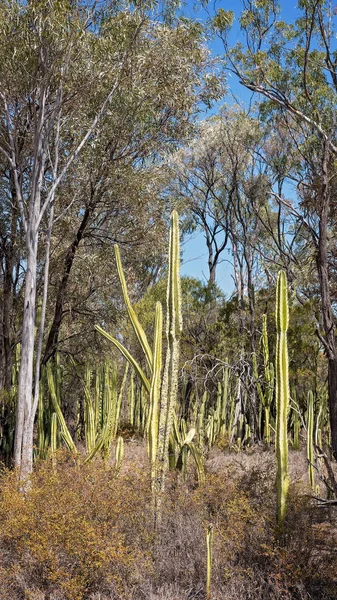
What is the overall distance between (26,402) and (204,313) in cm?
767

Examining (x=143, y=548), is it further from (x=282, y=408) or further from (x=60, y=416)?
(x=60, y=416)

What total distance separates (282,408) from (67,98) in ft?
18.7

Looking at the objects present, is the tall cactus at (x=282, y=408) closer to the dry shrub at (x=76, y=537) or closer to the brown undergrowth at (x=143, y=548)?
the brown undergrowth at (x=143, y=548)

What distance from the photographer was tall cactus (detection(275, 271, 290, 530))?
4.69 metres

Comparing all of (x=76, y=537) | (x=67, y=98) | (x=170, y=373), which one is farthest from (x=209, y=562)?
(x=67, y=98)

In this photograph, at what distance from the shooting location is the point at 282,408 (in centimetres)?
486

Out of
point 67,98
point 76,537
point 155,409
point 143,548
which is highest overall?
point 67,98

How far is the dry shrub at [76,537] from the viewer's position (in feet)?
14.0

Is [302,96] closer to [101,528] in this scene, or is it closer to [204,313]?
[204,313]

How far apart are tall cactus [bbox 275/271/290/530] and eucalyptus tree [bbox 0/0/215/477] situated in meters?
3.17

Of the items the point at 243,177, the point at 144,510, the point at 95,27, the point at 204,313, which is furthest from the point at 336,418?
the point at 243,177

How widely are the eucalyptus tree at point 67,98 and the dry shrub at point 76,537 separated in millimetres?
2051

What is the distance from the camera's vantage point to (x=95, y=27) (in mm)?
8555

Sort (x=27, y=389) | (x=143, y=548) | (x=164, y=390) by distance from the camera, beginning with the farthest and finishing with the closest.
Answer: (x=27, y=389) → (x=164, y=390) → (x=143, y=548)
